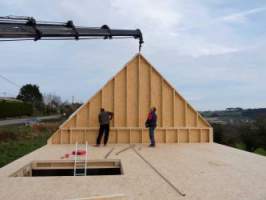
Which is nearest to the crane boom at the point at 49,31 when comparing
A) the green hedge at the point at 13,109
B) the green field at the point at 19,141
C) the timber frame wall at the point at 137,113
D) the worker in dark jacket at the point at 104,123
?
the timber frame wall at the point at 137,113

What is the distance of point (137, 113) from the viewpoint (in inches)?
386

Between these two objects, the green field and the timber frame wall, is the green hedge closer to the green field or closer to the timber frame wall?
the green field

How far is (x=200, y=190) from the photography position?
12.7 feet

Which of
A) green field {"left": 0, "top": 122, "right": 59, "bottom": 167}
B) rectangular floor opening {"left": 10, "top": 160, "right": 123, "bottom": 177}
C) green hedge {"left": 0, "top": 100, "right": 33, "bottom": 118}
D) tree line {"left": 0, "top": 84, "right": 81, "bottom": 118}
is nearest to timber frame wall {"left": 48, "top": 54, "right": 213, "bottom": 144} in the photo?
rectangular floor opening {"left": 10, "top": 160, "right": 123, "bottom": 177}

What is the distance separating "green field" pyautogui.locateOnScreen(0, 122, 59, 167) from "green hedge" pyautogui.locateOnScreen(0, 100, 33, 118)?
316 inches

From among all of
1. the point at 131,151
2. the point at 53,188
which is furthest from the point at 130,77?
the point at 53,188

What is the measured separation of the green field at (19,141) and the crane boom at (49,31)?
4.90m

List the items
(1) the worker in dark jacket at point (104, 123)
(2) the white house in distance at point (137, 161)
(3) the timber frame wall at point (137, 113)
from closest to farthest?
1. (2) the white house in distance at point (137, 161)
2. (1) the worker in dark jacket at point (104, 123)
3. (3) the timber frame wall at point (137, 113)

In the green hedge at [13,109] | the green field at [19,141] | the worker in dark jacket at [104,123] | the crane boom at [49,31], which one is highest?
the crane boom at [49,31]

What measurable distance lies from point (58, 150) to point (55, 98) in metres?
43.0

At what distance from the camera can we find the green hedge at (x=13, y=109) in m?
27.8

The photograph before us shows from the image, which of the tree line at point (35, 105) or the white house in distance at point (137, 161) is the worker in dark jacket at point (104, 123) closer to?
the white house in distance at point (137, 161)

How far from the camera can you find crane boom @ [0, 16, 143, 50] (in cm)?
679

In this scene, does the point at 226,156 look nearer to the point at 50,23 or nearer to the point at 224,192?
the point at 224,192
